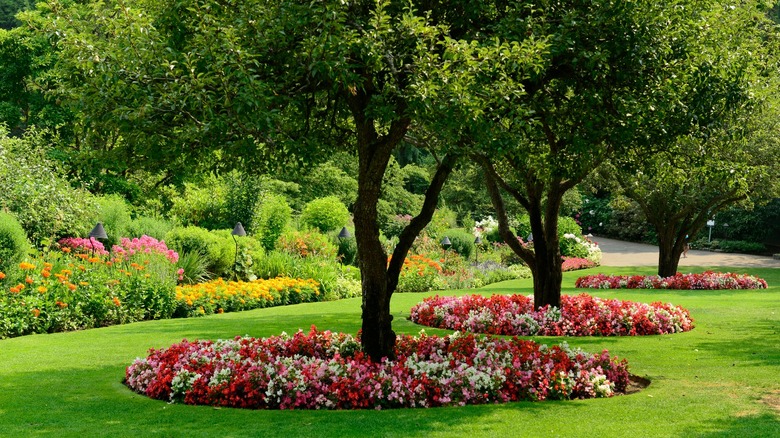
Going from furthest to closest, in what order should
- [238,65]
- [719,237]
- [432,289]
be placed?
1. [719,237]
2. [432,289]
3. [238,65]

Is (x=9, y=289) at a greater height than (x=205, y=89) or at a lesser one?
lesser

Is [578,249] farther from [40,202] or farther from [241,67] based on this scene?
[241,67]

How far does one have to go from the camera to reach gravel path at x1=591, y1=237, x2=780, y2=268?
108 feet

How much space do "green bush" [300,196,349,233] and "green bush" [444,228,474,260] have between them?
4397 mm

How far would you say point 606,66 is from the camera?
29.1ft

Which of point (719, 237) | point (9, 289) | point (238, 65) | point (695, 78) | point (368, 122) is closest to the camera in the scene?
point (238, 65)

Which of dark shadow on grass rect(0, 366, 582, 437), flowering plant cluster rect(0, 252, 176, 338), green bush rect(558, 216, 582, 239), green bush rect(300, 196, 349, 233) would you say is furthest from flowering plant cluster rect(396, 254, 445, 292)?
dark shadow on grass rect(0, 366, 582, 437)

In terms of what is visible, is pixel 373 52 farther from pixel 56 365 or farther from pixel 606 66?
pixel 56 365

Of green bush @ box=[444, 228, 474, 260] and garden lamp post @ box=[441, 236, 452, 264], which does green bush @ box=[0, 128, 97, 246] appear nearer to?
garden lamp post @ box=[441, 236, 452, 264]

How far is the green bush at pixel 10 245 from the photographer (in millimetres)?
13062

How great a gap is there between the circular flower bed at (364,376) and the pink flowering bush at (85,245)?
740 centimetres

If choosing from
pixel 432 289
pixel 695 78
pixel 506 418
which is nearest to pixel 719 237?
pixel 432 289

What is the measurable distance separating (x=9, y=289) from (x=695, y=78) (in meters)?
10.6

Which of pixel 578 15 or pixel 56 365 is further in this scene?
pixel 56 365
